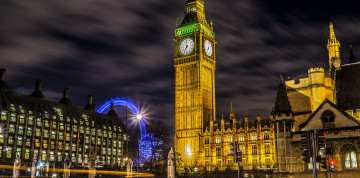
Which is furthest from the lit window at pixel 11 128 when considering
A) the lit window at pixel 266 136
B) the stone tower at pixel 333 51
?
the stone tower at pixel 333 51

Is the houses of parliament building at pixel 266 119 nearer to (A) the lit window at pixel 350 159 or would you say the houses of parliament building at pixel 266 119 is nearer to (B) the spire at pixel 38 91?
(A) the lit window at pixel 350 159

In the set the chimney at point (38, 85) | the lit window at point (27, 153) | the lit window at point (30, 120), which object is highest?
the chimney at point (38, 85)

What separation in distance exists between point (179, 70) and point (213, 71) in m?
11.1

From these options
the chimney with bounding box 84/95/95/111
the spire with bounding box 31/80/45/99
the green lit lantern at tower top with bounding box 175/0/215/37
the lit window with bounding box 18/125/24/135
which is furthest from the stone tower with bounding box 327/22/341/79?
the chimney with bounding box 84/95/95/111

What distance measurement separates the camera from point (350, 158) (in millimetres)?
41875

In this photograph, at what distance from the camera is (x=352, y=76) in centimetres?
6134

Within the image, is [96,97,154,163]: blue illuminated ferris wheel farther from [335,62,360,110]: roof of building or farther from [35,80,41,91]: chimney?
[335,62,360,110]: roof of building

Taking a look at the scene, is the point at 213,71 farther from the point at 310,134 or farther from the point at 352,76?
the point at 310,134

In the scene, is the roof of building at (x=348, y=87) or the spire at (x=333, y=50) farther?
the spire at (x=333, y=50)

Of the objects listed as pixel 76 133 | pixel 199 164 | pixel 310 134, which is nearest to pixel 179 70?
pixel 199 164

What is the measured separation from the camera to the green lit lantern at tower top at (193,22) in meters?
117

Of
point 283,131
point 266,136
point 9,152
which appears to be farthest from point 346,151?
point 9,152

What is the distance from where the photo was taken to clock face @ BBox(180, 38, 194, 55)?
4562 inches

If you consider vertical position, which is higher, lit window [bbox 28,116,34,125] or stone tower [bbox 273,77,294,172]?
lit window [bbox 28,116,34,125]
